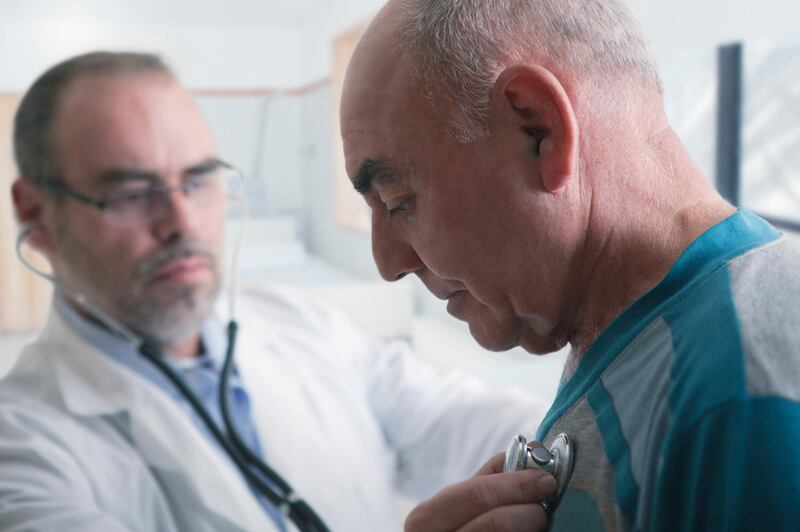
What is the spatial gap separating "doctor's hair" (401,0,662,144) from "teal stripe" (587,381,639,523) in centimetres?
16

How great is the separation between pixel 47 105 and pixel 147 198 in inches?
7.5

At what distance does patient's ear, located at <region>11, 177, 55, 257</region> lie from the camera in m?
1.09

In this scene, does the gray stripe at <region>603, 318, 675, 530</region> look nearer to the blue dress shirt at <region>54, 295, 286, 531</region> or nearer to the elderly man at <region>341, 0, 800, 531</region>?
the elderly man at <region>341, 0, 800, 531</region>

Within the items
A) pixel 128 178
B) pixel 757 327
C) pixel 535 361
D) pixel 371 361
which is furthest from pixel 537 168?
pixel 535 361

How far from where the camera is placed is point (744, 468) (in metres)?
0.30

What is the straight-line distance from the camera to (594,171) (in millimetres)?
425

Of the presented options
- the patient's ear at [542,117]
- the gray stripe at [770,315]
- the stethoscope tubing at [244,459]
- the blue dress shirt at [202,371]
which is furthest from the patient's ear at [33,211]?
the gray stripe at [770,315]

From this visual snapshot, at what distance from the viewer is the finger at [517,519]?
1.35 feet

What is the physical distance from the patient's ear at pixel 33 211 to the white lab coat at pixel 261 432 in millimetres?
136

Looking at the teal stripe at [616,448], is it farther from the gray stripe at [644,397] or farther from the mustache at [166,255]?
the mustache at [166,255]

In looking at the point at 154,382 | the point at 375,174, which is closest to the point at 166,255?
the point at 154,382

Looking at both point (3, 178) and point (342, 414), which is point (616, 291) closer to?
point (342, 414)

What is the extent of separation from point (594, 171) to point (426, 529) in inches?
9.9

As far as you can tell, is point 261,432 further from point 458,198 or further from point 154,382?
point 458,198
